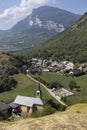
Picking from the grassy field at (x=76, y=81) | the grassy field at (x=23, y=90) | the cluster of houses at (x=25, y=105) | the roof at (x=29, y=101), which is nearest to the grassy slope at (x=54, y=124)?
the cluster of houses at (x=25, y=105)

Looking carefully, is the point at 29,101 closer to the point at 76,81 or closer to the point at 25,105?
the point at 25,105

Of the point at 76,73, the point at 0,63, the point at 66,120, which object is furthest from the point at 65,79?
the point at 66,120

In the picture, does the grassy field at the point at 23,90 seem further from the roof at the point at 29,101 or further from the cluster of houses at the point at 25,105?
the cluster of houses at the point at 25,105

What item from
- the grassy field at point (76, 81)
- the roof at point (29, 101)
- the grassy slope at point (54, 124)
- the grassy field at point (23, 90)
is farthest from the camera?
the grassy field at point (23, 90)

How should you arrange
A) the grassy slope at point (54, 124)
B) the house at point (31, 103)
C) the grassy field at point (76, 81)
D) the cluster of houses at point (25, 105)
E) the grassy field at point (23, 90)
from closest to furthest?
1. the grassy slope at point (54, 124)
2. the cluster of houses at point (25, 105)
3. the house at point (31, 103)
4. the grassy field at point (76, 81)
5. the grassy field at point (23, 90)

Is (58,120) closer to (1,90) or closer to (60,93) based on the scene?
(60,93)

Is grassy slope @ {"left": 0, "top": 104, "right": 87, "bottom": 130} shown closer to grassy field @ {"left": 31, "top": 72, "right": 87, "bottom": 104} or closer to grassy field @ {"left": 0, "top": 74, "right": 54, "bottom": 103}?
grassy field @ {"left": 31, "top": 72, "right": 87, "bottom": 104}
